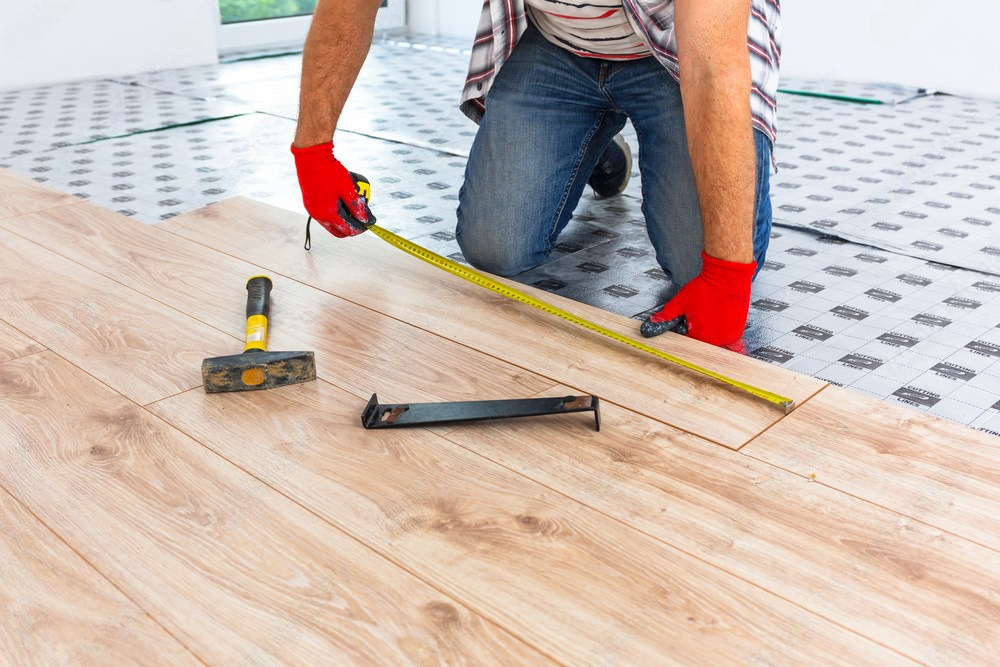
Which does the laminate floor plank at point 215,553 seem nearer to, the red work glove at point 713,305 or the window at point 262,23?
the red work glove at point 713,305

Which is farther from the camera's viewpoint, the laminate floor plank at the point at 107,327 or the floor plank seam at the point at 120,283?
the floor plank seam at the point at 120,283

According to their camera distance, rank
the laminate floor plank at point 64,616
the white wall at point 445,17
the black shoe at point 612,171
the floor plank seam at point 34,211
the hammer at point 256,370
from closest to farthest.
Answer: the laminate floor plank at point 64,616 < the hammer at point 256,370 < the floor plank seam at point 34,211 < the black shoe at point 612,171 < the white wall at point 445,17

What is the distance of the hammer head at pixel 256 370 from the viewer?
1.25 m

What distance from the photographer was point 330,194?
1.74 meters

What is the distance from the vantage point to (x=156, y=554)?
954mm

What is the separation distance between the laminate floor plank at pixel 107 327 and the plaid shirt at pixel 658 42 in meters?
0.93

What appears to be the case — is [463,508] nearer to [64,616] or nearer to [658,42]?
[64,616]

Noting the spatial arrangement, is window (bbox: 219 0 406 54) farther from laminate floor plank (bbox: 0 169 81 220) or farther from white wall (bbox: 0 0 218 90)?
laminate floor plank (bbox: 0 169 81 220)

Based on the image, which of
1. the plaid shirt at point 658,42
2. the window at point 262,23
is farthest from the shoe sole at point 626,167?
the window at point 262,23

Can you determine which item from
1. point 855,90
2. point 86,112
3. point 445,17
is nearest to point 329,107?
point 86,112

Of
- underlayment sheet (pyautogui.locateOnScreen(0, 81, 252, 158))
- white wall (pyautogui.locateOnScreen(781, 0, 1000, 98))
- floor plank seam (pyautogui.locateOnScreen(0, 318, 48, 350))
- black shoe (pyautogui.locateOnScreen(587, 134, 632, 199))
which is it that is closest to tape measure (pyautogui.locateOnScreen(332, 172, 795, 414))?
floor plank seam (pyautogui.locateOnScreen(0, 318, 48, 350))

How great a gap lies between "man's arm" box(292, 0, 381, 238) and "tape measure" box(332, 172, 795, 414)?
43mm

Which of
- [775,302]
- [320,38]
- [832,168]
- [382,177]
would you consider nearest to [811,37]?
[832,168]

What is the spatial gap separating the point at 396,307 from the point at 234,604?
0.74 m
